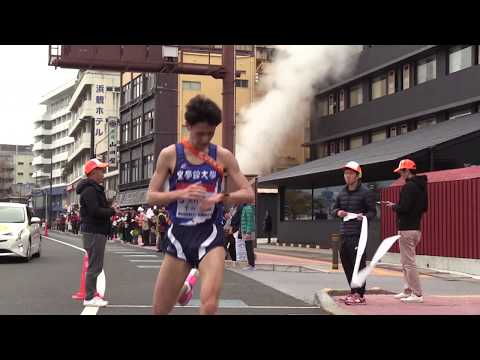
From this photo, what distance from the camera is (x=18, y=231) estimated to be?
14648 millimetres

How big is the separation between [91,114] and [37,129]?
4593 centimetres

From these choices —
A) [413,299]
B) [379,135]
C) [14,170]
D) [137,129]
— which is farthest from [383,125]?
[14,170]

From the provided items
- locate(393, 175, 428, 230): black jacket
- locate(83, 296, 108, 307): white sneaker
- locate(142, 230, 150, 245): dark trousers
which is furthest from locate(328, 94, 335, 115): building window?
locate(83, 296, 108, 307): white sneaker

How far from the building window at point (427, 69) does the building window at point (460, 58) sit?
1.00m

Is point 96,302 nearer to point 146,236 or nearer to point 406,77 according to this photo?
point 146,236

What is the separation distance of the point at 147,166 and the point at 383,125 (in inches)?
1005

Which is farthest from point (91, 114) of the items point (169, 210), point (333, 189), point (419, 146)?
point (169, 210)

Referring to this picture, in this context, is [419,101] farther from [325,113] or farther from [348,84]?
[325,113]

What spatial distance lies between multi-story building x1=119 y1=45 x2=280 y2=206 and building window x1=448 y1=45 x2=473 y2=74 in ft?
57.7

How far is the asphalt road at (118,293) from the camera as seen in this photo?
790 centimetres

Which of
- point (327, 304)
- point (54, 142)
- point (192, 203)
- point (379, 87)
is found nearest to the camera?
point (192, 203)

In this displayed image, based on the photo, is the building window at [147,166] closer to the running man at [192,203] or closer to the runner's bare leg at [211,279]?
the running man at [192,203]

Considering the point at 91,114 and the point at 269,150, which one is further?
the point at 91,114
